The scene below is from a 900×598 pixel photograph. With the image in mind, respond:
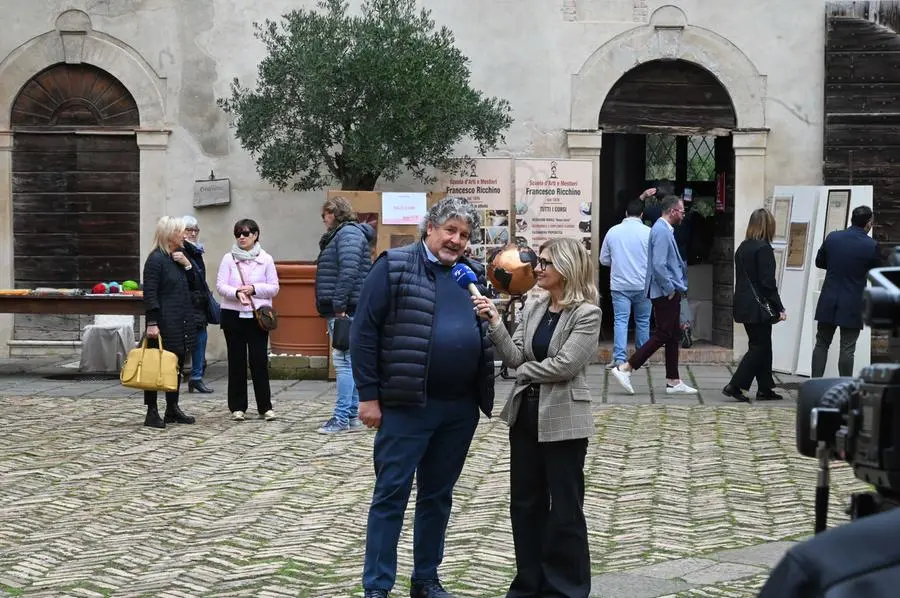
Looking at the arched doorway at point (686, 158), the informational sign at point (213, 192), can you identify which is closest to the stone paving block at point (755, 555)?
the arched doorway at point (686, 158)

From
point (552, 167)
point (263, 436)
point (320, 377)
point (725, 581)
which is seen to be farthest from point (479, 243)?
point (725, 581)

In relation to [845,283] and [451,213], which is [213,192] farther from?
[451,213]

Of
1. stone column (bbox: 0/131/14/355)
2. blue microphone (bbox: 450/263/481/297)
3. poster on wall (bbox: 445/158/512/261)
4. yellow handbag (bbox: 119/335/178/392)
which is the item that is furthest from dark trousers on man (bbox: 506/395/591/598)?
stone column (bbox: 0/131/14/355)

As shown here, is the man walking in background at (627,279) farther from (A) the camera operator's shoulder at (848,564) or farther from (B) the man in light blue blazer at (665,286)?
(A) the camera operator's shoulder at (848,564)

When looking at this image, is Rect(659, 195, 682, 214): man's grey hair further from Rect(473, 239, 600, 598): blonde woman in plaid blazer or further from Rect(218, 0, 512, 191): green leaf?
Rect(473, 239, 600, 598): blonde woman in plaid blazer

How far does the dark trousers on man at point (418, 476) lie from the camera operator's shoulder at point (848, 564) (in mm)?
4182

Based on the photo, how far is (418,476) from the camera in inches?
234

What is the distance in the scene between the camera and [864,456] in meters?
2.09

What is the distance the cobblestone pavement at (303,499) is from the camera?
21.8 ft

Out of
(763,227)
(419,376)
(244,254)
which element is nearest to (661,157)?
(763,227)

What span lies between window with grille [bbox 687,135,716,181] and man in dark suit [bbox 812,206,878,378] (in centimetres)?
497

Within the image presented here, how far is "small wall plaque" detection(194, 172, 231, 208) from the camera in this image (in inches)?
637

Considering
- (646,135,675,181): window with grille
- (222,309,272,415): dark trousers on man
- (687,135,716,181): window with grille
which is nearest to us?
(222,309,272,415): dark trousers on man

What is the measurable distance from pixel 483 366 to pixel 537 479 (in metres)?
0.53
